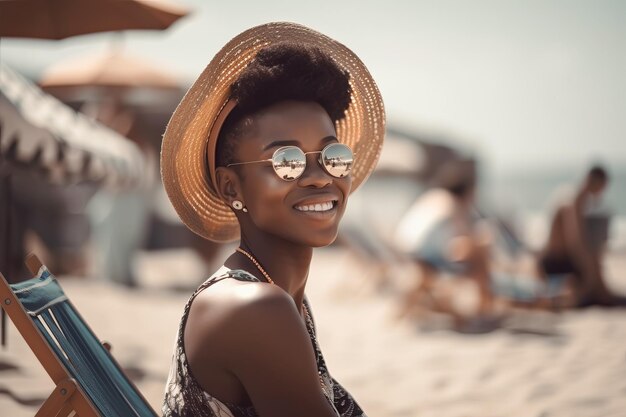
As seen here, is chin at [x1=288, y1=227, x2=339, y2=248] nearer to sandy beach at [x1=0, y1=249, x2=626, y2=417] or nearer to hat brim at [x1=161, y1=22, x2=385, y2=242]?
hat brim at [x1=161, y1=22, x2=385, y2=242]

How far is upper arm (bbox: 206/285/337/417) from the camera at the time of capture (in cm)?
169

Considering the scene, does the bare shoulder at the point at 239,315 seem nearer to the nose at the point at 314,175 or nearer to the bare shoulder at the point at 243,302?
the bare shoulder at the point at 243,302

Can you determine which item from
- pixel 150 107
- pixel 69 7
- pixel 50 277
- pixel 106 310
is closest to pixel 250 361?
pixel 50 277

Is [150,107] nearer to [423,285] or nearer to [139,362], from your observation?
[423,285]

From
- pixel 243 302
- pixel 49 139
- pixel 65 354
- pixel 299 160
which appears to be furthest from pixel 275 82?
pixel 49 139

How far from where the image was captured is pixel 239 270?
1.92 metres

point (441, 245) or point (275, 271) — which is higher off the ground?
point (275, 271)

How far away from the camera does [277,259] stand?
6.77 ft

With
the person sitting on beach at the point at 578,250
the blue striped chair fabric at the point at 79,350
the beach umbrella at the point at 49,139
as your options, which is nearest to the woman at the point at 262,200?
the blue striped chair fabric at the point at 79,350

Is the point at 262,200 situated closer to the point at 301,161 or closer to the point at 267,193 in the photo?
the point at 267,193

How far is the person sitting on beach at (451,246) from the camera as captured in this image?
24.5 ft

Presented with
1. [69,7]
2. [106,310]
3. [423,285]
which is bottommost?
[106,310]

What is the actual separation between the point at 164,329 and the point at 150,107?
269 inches

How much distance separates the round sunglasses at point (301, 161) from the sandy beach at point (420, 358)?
2.38 m
